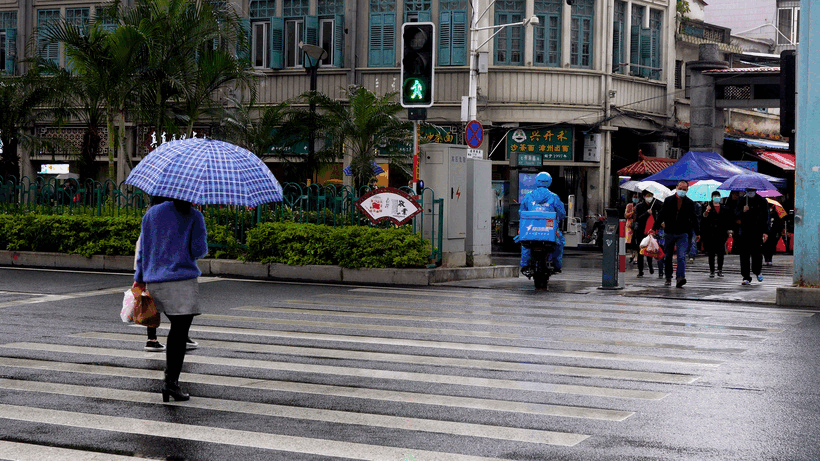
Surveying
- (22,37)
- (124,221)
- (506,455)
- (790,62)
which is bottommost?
(506,455)

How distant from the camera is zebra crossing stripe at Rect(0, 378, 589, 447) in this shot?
6215 mm

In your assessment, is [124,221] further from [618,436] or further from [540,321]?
[618,436]

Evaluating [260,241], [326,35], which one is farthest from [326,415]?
[326,35]

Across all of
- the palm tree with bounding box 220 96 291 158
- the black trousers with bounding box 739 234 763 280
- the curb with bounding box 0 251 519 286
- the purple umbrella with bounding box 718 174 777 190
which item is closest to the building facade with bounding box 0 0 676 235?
the palm tree with bounding box 220 96 291 158

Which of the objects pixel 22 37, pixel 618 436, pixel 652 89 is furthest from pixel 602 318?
pixel 22 37

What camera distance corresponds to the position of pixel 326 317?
1199 centimetres

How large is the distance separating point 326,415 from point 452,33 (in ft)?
91.3

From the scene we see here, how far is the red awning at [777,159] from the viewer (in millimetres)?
34812

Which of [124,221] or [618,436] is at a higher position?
[124,221]

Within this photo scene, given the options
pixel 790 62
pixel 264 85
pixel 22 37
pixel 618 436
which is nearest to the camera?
pixel 618 436

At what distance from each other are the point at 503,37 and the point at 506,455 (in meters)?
28.4

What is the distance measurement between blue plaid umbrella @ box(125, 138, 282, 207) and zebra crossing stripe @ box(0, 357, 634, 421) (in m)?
1.50

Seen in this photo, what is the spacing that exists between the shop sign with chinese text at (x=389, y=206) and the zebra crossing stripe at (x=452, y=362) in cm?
751

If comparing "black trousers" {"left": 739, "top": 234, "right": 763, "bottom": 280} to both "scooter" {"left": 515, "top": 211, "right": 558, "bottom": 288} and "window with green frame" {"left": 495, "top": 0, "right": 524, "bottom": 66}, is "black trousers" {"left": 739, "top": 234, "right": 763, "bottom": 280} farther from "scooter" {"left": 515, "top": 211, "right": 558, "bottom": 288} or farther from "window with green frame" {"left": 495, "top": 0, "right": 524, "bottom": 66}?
"window with green frame" {"left": 495, "top": 0, "right": 524, "bottom": 66}
